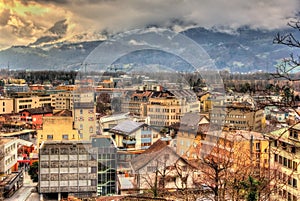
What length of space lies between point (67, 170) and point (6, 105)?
45.1 ft

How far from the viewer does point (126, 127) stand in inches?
217

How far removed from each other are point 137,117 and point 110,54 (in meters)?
1.05

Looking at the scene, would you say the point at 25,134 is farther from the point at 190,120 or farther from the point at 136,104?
the point at 190,120

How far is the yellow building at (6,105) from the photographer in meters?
19.2

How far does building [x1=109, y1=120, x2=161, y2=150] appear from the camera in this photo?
5.32 meters

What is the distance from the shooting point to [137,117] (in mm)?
5230

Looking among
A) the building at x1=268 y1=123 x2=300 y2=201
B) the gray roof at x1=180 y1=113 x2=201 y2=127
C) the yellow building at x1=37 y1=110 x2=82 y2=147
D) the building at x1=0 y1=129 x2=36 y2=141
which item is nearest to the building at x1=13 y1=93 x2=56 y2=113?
the building at x1=0 y1=129 x2=36 y2=141

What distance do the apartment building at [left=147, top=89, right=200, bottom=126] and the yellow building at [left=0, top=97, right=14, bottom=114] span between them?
1506 centimetres

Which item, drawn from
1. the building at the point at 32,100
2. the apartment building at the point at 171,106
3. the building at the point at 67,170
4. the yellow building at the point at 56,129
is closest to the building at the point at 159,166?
the apartment building at the point at 171,106

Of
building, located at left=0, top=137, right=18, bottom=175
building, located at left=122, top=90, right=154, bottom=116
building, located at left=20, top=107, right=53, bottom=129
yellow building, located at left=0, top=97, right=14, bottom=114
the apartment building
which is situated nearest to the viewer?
building, located at left=122, top=90, right=154, bottom=116

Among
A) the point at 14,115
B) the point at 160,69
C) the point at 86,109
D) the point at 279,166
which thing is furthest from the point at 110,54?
the point at 14,115

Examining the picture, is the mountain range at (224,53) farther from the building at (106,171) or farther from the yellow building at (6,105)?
the building at (106,171)

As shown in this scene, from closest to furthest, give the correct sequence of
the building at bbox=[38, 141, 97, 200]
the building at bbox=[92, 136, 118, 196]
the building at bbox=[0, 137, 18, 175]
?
the building at bbox=[92, 136, 118, 196] → the building at bbox=[38, 141, 97, 200] → the building at bbox=[0, 137, 18, 175]

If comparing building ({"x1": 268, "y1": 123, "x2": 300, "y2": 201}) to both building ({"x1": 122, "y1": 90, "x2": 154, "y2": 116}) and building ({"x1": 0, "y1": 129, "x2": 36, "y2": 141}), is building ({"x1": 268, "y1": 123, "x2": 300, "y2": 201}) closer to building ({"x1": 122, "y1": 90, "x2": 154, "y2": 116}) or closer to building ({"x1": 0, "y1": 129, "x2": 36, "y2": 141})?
building ({"x1": 122, "y1": 90, "x2": 154, "y2": 116})
